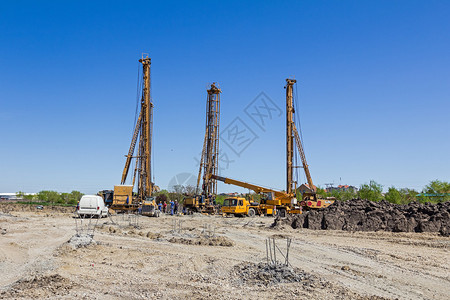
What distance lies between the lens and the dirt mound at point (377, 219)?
68.1ft

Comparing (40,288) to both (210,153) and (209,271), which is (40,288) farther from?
(210,153)

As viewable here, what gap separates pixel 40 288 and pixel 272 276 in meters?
4.85

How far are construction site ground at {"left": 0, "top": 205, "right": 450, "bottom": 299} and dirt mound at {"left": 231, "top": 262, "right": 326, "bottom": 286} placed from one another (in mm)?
23

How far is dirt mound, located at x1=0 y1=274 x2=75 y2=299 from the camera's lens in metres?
7.20

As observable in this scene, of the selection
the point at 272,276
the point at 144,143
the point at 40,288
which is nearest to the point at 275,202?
the point at 144,143

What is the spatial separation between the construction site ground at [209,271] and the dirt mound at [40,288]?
2 centimetres

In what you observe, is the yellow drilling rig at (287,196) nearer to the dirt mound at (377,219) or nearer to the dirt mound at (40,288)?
the dirt mound at (377,219)

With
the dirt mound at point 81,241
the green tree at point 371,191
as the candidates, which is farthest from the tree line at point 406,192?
the dirt mound at point 81,241

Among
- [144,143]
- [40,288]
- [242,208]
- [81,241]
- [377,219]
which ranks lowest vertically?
[40,288]

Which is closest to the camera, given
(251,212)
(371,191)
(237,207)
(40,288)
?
(40,288)

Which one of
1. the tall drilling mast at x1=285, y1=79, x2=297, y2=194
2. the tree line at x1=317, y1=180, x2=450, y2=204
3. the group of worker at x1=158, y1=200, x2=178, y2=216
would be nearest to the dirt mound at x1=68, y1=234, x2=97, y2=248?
the group of worker at x1=158, y1=200, x2=178, y2=216

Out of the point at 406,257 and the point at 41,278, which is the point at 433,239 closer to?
the point at 406,257

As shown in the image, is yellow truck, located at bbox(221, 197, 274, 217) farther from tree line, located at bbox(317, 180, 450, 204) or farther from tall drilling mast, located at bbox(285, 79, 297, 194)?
tree line, located at bbox(317, 180, 450, 204)

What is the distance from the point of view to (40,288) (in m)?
7.55
